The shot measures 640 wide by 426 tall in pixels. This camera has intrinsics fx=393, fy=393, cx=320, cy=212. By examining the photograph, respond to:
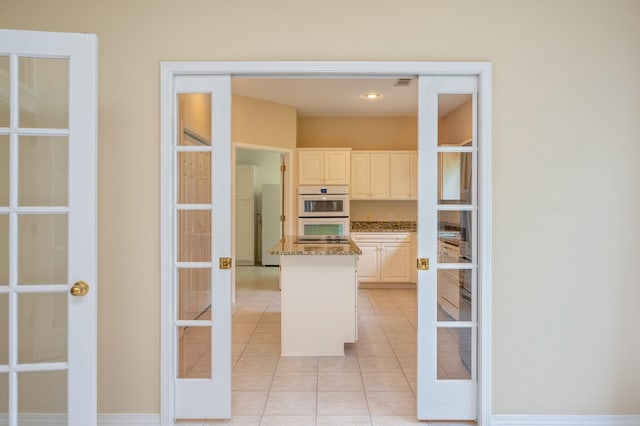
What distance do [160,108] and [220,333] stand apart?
1.39m

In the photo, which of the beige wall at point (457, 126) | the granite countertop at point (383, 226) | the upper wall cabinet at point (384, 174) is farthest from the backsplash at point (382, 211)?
the beige wall at point (457, 126)

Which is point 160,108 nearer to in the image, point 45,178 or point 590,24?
point 45,178

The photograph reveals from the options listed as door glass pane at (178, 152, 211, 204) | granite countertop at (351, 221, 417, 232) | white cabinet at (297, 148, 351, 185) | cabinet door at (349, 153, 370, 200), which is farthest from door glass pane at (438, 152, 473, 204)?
granite countertop at (351, 221, 417, 232)

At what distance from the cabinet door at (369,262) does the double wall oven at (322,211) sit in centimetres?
45

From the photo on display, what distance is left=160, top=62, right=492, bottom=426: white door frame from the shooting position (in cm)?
230

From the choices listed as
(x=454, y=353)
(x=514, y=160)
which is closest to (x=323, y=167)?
(x=514, y=160)

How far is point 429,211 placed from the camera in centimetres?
238

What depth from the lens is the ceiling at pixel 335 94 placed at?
503cm

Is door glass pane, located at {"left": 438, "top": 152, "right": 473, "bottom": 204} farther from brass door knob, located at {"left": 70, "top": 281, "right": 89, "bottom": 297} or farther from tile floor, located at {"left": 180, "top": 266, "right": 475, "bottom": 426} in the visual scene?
brass door knob, located at {"left": 70, "top": 281, "right": 89, "bottom": 297}

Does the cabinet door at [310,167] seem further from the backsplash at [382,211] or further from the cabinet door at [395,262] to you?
the cabinet door at [395,262]

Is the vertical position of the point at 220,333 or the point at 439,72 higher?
the point at 439,72

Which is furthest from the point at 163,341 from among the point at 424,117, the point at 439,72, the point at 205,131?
the point at 439,72

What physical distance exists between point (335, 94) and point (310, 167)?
4.43 feet

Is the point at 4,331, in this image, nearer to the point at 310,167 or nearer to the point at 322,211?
the point at 322,211
